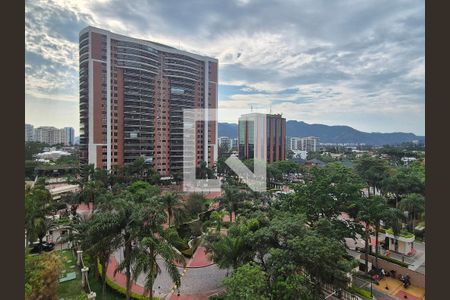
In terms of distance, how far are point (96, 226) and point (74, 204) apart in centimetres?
1234

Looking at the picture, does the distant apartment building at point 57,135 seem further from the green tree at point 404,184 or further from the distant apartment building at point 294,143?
the distant apartment building at point 294,143

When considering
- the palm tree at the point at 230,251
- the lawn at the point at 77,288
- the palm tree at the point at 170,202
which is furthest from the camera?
the palm tree at the point at 170,202

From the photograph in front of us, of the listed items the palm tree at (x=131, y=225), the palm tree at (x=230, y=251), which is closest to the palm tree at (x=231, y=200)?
the palm tree at (x=230, y=251)

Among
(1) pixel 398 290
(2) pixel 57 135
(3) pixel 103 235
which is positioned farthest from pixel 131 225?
(2) pixel 57 135

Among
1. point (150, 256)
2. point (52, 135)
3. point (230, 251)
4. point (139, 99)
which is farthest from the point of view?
point (52, 135)

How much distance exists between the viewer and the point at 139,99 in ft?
100

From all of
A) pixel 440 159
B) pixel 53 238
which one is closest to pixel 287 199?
pixel 440 159

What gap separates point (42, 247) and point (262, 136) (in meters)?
28.8

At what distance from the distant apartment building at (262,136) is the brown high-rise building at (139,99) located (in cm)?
453

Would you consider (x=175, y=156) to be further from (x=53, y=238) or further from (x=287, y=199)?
(x=287, y=199)

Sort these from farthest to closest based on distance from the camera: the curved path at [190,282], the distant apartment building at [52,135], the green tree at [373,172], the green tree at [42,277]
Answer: the distant apartment building at [52,135] → the green tree at [373,172] → the curved path at [190,282] → the green tree at [42,277]

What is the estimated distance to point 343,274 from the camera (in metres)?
6.68

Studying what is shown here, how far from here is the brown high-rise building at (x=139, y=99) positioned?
27.0 metres

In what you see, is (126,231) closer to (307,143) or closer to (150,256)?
(150,256)
